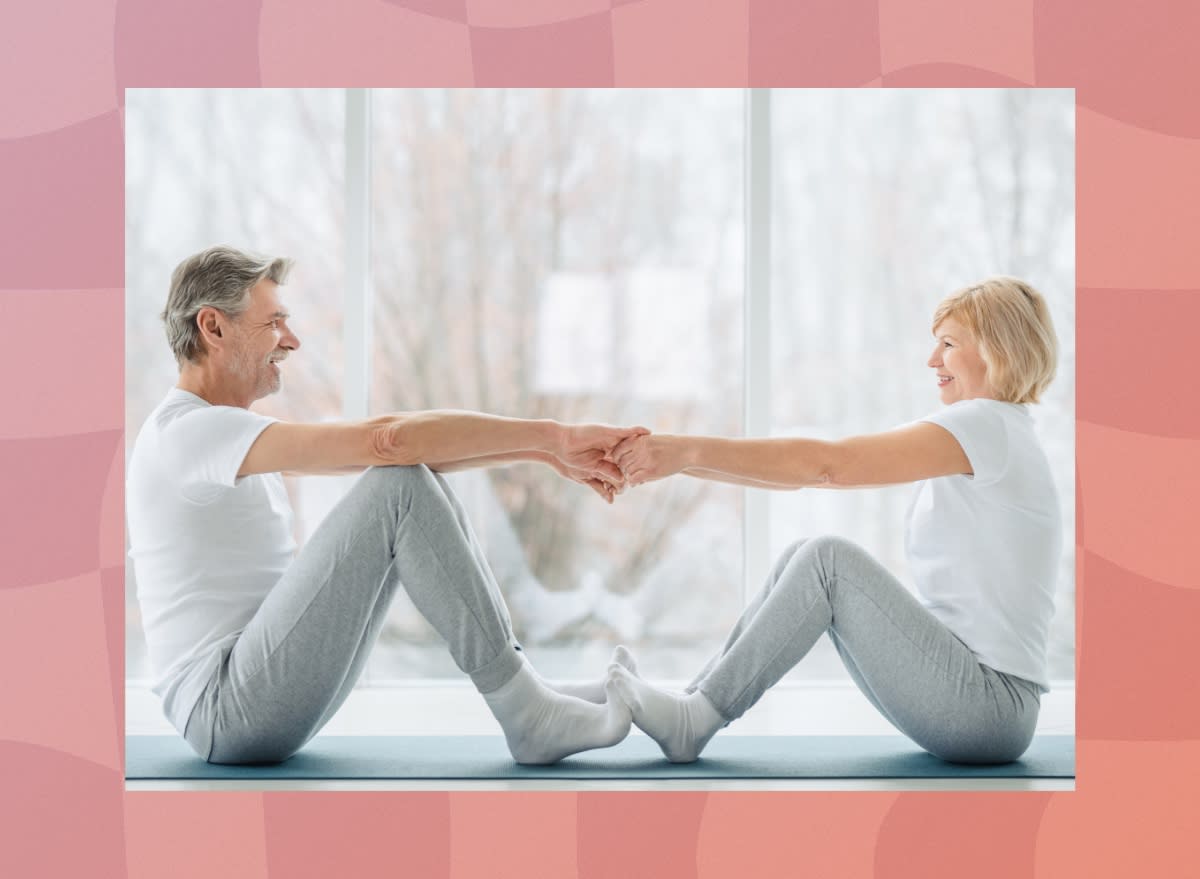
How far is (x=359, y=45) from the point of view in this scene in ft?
6.47

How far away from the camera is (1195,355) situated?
2.02 m

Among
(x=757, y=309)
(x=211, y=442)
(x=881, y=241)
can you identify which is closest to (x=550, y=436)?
(x=211, y=442)

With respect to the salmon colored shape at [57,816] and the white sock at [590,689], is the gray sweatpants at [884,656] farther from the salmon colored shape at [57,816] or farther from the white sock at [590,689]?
the salmon colored shape at [57,816]

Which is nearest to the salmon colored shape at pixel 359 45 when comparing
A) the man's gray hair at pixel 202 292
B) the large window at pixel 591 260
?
the man's gray hair at pixel 202 292

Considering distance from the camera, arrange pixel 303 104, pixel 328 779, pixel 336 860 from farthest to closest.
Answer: pixel 303 104
pixel 328 779
pixel 336 860

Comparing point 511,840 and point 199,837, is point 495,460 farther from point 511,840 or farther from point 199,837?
point 199,837

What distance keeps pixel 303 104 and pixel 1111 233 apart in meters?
2.79

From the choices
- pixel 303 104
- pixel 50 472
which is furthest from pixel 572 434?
pixel 303 104

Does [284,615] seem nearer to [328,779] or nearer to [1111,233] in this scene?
[328,779]

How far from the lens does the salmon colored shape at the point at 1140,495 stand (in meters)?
2.01

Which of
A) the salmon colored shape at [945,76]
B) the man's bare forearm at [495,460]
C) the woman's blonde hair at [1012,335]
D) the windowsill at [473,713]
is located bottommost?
the windowsill at [473,713]

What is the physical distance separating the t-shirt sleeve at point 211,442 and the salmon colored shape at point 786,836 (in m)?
1.06

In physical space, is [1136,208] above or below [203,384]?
above

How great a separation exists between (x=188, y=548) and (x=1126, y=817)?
5.90 ft
